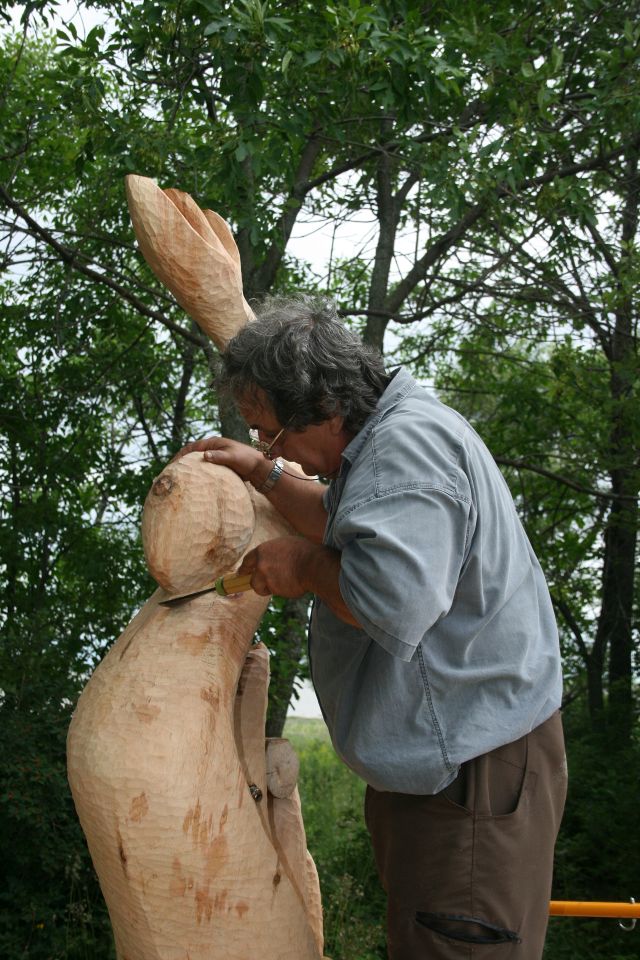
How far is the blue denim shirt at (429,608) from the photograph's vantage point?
4.50 ft

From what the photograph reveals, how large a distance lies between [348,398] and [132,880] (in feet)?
2.88

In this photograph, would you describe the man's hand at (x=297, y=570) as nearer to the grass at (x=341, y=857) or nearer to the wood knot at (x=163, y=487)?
the wood knot at (x=163, y=487)

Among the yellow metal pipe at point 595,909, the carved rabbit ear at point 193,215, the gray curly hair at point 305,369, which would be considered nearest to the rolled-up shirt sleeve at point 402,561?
the gray curly hair at point 305,369

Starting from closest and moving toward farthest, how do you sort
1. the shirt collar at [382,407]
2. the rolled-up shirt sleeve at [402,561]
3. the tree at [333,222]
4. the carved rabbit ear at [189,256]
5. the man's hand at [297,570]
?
the rolled-up shirt sleeve at [402,561]
the man's hand at [297,570]
the shirt collar at [382,407]
the carved rabbit ear at [189,256]
the tree at [333,222]

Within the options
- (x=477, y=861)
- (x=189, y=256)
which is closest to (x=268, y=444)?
(x=189, y=256)

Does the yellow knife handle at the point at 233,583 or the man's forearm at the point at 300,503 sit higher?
the man's forearm at the point at 300,503

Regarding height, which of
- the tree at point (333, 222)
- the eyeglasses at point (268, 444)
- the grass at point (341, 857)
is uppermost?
the tree at point (333, 222)

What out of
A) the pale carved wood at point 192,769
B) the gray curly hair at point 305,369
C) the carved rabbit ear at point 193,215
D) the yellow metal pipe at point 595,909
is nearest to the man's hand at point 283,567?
the pale carved wood at point 192,769

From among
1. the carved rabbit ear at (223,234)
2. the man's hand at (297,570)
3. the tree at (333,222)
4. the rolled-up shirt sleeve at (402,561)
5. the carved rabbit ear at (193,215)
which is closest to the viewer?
the rolled-up shirt sleeve at (402,561)

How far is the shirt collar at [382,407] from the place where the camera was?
1617 millimetres

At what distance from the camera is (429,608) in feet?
4.45

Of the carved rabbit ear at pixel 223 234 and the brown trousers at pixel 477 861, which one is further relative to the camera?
the carved rabbit ear at pixel 223 234

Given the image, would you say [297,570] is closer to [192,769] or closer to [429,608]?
[429,608]

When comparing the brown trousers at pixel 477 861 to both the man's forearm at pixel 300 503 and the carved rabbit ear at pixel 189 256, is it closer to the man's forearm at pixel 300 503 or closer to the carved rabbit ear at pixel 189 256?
the man's forearm at pixel 300 503
